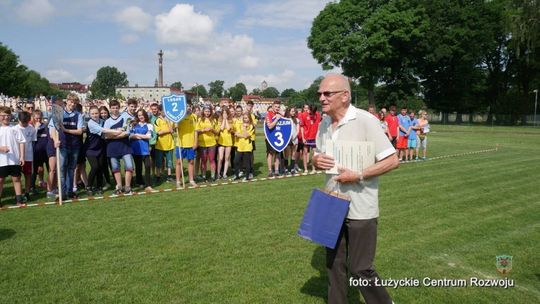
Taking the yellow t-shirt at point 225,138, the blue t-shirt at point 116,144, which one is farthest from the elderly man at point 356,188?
the yellow t-shirt at point 225,138

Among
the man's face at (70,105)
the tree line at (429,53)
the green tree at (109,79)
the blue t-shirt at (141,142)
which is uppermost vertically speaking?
the green tree at (109,79)

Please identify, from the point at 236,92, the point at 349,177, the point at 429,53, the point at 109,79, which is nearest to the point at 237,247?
the point at 349,177

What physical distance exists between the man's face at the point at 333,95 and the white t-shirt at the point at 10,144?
7.63 meters

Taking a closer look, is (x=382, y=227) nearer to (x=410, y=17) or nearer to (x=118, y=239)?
(x=118, y=239)

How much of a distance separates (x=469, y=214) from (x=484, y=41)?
54503 mm

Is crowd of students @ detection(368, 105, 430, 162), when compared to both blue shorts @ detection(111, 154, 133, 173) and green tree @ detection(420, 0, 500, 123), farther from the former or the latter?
green tree @ detection(420, 0, 500, 123)

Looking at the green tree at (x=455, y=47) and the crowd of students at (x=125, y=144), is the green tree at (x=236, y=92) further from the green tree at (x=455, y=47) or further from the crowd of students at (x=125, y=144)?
the crowd of students at (x=125, y=144)

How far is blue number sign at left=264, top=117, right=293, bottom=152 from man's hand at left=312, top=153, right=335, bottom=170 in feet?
27.3

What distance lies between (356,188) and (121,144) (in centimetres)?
750

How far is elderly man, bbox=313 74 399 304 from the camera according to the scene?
3.33m

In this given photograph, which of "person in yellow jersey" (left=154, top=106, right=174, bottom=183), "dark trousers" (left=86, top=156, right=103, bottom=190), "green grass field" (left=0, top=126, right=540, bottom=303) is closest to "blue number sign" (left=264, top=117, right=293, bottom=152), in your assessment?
"green grass field" (left=0, top=126, right=540, bottom=303)

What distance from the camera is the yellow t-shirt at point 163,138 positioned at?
1090 cm

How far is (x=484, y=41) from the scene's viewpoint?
5319 centimetres

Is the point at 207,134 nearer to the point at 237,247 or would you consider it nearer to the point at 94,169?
the point at 94,169
